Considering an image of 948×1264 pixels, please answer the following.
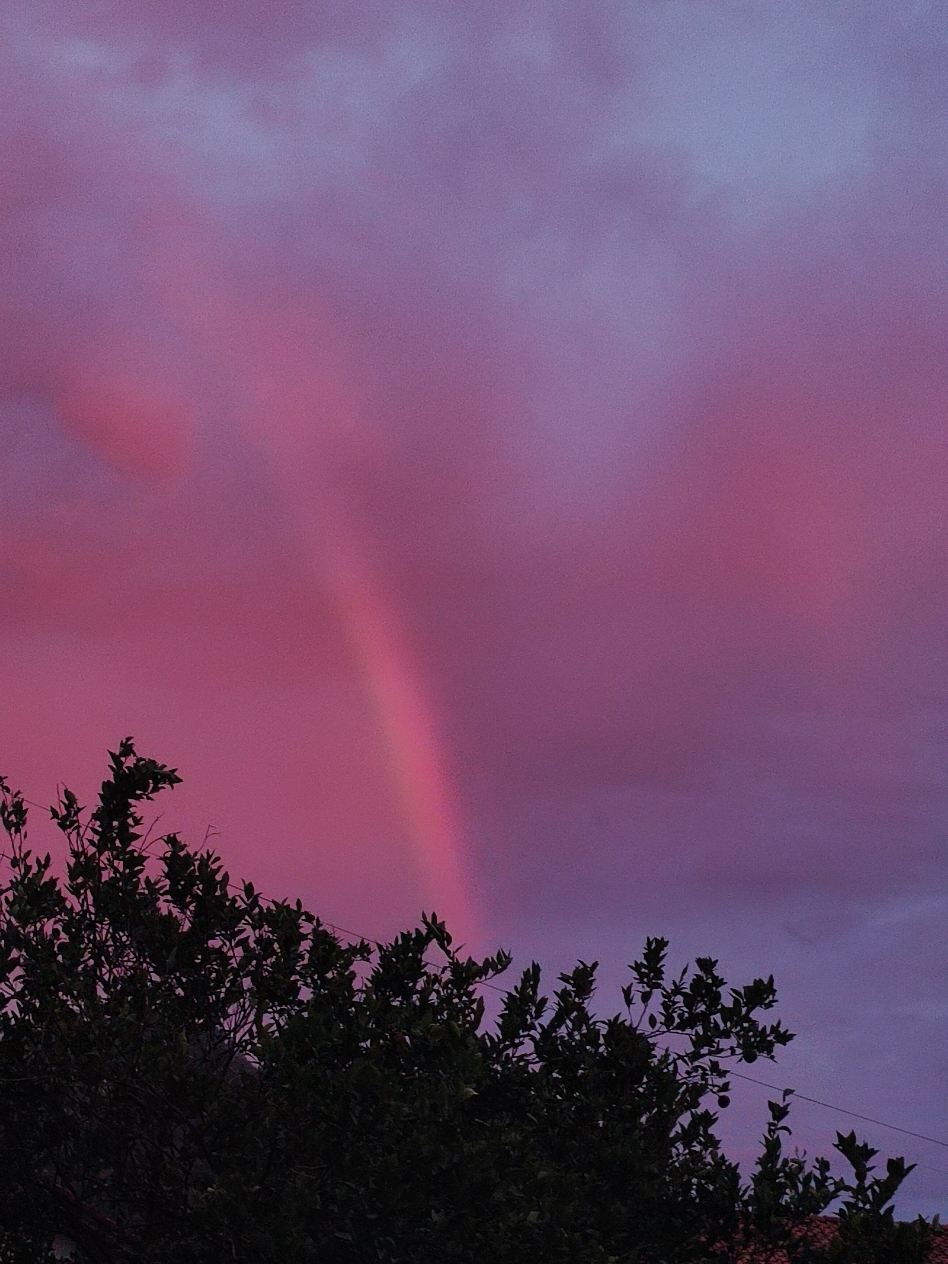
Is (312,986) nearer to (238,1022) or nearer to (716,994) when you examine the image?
(238,1022)

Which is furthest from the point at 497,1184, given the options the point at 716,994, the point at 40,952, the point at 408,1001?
the point at 40,952

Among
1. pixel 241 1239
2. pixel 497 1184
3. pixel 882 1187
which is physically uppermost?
pixel 882 1187

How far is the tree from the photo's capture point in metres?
9.93

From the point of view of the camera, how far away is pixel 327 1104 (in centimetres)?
1009

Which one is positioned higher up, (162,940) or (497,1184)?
(162,940)

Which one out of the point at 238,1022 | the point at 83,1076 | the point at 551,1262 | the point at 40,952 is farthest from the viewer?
the point at 238,1022

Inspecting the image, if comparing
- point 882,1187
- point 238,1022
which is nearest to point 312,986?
point 238,1022

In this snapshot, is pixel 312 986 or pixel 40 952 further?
pixel 312 986

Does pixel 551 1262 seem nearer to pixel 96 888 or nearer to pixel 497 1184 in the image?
pixel 497 1184

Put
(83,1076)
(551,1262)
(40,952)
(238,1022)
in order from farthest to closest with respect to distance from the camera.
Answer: (238,1022) < (40,952) < (83,1076) < (551,1262)

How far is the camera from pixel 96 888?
485 inches

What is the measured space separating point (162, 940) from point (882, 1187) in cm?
657

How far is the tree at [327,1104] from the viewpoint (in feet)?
32.6

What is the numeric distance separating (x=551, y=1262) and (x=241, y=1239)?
2274 millimetres
